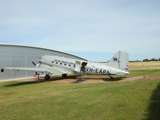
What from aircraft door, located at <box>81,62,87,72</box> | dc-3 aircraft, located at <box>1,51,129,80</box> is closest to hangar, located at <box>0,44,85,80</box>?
dc-3 aircraft, located at <box>1,51,129,80</box>

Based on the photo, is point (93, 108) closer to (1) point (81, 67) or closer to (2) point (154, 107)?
(2) point (154, 107)

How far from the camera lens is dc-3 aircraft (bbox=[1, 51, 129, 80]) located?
3522 centimetres

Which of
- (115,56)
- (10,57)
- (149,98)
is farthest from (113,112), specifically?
(10,57)

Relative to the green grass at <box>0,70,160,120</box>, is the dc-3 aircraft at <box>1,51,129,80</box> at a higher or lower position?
higher

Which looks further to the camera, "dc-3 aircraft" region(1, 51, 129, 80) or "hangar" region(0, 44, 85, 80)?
"hangar" region(0, 44, 85, 80)

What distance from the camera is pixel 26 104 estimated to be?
18438 mm

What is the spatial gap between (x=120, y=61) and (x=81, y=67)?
17.8 feet

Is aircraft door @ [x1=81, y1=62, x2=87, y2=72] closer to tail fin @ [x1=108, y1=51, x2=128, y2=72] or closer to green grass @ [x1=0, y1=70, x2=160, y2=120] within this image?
tail fin @ [x1=108, y1=51, x2=128, y2=72]

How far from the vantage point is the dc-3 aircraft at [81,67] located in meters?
35.2

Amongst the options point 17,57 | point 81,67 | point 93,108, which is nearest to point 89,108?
point 93,108

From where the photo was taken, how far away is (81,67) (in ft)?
125

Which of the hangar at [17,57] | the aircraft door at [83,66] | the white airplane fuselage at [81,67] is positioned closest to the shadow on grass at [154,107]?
the white airplane fuselage at [81,67]

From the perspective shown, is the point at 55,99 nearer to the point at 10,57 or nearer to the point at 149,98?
the point at 149,98

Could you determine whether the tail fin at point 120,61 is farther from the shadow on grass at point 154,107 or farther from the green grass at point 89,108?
the shadow on grass at point 154,107
